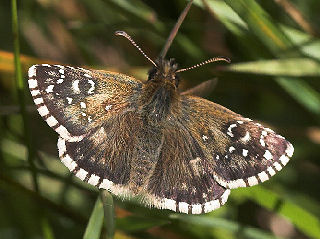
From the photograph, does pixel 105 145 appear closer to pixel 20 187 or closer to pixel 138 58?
pixel 20 187

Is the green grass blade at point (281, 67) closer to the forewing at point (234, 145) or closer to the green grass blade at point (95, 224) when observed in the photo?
the forewing at point (234, 145)

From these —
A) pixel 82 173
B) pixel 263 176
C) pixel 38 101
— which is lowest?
pixel 82 173

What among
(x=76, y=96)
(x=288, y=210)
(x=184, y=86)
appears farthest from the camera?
(x=184, y=86)

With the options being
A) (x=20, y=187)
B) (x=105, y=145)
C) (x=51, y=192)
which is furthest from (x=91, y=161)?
(x=51, y=192)

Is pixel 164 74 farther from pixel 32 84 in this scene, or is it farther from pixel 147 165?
pixel 32 84

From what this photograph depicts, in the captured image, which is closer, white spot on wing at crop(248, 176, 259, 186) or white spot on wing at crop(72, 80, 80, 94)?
white spot on wing at crop(248, 176, 259, 186)

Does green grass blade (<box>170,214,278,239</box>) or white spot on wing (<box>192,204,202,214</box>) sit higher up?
white spot on wing (<box>192,204,202,214</box>)

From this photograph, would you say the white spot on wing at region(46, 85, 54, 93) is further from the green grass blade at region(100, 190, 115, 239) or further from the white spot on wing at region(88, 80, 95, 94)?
the green grass blade at region(100, 190, 115, 239)

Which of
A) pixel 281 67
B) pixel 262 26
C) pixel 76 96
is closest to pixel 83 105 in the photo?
pixel 76 96

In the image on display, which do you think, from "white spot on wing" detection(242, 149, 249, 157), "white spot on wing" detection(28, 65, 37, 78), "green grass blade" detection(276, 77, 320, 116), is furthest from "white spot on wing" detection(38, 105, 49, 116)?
"green grass blade" detection(276, 77, 320, 116)
